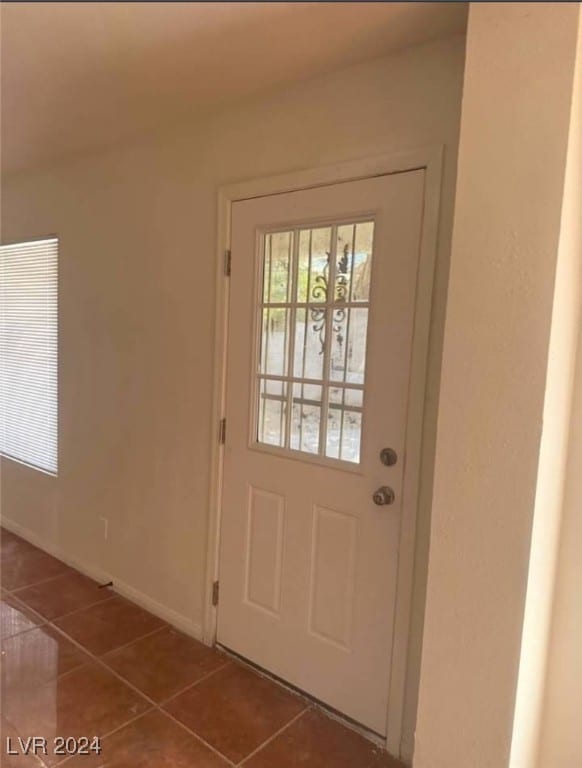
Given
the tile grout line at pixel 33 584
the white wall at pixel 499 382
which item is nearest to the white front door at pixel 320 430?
the white wall at pixel 499 382

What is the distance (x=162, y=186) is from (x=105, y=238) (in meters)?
0.51

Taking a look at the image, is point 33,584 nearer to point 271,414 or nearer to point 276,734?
point 276,734

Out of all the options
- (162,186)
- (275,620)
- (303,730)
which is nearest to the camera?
(303,730)

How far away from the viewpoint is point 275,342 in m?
2.13

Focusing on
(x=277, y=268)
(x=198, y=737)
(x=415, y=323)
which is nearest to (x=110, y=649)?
(x=198, y=737)

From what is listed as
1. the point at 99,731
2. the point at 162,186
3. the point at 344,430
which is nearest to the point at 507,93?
the point at 344,430

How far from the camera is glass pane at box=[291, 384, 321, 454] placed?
2.02m

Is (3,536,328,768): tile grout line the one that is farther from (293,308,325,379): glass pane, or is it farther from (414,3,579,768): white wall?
(293,308,325,379): glass pane

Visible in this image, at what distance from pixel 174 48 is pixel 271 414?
53.5 inches

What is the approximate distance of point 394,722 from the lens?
1843 millimetres

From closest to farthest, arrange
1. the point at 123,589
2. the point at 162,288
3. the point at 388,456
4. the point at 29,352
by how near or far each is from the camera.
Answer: the point at 388,456 < the point at 162,288 < the point at 123,589 < the point at 29,352

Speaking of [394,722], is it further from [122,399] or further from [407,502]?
[122,399]

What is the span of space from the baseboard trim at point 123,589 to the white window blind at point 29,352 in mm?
500

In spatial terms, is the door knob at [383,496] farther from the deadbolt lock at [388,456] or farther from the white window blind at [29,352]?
the white window blind at [29,352]
